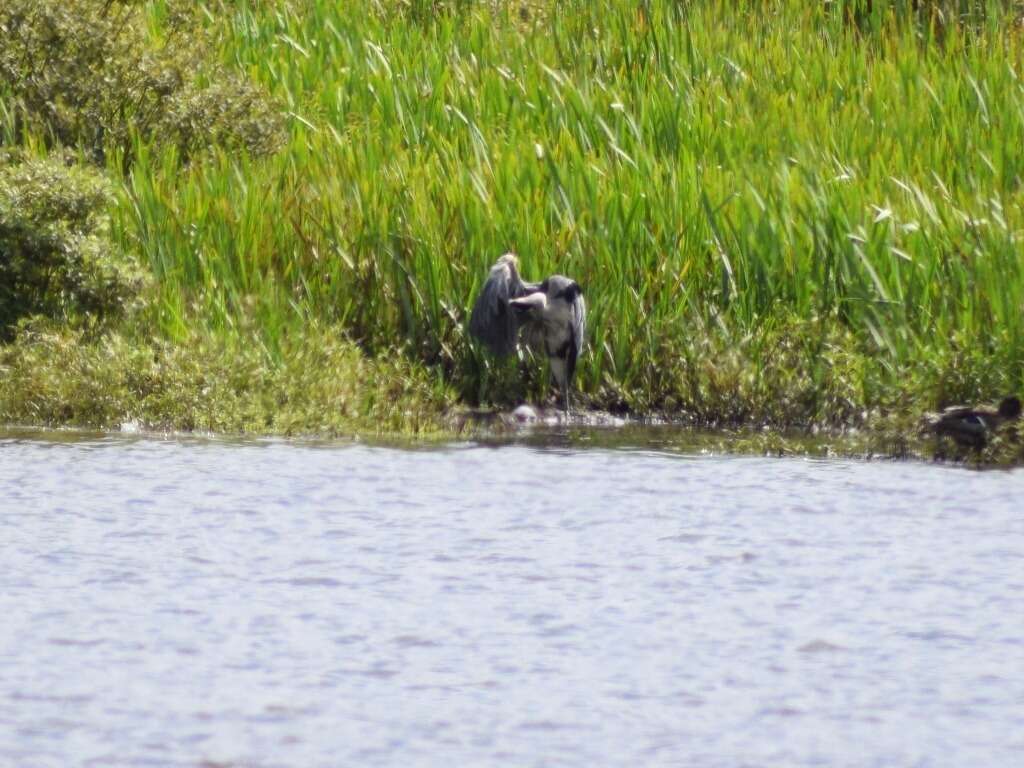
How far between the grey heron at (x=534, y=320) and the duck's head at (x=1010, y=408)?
8.03 ft

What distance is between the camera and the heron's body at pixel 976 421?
992cm

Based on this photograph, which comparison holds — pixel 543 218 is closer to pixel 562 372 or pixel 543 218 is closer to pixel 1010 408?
pixel 562 372

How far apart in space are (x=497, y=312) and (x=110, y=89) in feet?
13.1

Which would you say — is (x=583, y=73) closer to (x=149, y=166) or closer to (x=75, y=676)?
(x=149, y=166)

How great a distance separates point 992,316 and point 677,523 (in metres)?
3.57

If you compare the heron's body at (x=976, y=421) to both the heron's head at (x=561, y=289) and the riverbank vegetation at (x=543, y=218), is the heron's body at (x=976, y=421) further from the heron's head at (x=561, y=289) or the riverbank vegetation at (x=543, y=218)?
the heron's head at (x=561, y=289)

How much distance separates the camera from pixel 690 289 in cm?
1197

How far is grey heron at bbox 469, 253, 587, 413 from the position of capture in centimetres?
1109

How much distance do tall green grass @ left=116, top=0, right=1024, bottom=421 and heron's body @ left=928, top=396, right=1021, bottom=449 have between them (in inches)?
30.6

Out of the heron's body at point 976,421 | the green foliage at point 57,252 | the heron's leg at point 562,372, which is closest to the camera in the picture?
the heron's body at point 976,421

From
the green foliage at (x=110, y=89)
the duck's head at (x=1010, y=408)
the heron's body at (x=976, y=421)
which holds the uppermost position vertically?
the green foliage at (x=110, y=89)

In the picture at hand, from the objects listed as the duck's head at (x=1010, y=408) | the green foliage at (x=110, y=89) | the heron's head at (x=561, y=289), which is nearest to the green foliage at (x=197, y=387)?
the heron's head at (x=561, y=289)

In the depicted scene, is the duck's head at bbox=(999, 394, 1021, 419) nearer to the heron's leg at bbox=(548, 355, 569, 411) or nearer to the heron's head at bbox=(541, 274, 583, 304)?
the heron's head at bbox=(541, 274, 583, 304)

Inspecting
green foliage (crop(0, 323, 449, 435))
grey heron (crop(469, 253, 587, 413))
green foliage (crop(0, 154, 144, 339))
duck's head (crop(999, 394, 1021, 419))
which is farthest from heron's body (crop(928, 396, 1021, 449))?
green foliage (crop(0, 154, 144, 339))
